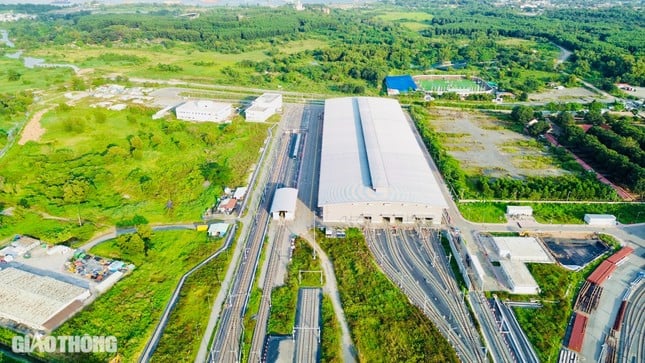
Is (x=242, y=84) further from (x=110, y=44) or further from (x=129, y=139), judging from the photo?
(x=110, y=44)

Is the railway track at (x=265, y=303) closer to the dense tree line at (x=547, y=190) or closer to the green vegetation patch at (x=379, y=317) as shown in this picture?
the green vegetation patch at (x=379, y=317)

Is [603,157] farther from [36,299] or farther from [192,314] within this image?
[36,299]

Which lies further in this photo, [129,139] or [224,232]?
[129,139]

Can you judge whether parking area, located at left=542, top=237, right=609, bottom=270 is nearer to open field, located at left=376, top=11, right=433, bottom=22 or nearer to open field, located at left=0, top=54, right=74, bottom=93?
open field, located at left=0, top=54, right=74, bottom=93

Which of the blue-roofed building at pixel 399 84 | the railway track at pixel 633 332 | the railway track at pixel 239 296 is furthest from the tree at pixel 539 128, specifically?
the railway track at pixel 239 296

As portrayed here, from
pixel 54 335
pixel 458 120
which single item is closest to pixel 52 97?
pixel 54 335

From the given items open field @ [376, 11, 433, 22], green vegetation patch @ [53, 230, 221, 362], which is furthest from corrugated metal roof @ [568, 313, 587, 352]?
open field @ [376, 11, 433, 22]
